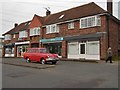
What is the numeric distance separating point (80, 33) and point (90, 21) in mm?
2395

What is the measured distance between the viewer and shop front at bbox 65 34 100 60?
26.9m

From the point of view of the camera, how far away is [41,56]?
21.6m

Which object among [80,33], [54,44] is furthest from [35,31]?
[80,33]

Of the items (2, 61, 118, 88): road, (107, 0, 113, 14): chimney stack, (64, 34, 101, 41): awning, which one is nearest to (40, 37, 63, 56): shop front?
(64, 34, 101, 41): awning

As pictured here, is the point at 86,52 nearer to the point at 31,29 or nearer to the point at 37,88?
the point at 31,29

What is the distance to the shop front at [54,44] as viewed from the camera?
1283 inches

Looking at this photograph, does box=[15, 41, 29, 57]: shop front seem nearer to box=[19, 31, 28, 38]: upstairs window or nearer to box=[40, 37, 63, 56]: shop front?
box=[19, 31, 28, 38]: upstairs window

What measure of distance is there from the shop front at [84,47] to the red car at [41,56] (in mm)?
7617

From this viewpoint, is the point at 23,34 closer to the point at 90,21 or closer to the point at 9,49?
the point at 9,49

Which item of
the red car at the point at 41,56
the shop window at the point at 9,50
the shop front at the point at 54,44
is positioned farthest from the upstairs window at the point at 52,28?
the shop window at the point at 9,50

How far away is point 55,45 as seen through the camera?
33.6 m

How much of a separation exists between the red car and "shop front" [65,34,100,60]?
7.62 metres

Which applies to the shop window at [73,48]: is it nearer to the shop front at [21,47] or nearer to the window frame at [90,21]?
the window frame at [90,21]

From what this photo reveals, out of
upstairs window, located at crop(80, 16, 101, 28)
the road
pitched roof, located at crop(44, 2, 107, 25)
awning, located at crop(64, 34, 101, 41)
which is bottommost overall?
the road
